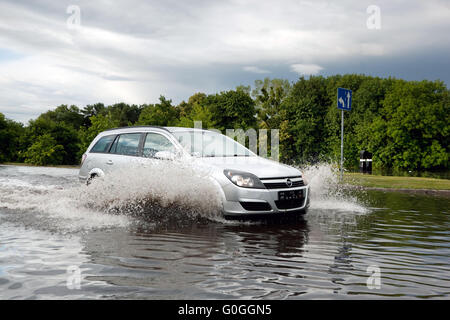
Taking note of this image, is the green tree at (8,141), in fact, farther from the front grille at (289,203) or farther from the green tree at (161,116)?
the front grille at (289,203)

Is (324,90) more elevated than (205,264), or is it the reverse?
(324,90)

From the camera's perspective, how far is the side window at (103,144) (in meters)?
9.16

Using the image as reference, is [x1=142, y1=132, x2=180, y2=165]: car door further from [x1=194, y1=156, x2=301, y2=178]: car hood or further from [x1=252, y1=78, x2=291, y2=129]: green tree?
[x1=252, y1=78, x2=291, y2=129]: green tree

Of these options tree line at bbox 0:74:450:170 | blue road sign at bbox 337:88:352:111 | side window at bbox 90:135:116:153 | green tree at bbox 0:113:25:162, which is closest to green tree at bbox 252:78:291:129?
tree line at bbox 0:74:450:170

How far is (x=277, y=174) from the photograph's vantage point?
22.7 feet

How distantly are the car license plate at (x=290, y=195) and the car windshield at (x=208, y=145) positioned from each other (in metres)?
1.44

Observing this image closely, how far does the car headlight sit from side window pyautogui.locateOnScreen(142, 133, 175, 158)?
5.06 feet

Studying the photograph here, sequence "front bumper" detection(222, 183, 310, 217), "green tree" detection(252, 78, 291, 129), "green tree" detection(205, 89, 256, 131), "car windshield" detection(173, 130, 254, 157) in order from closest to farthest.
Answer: "front bumper" detection(222, 183, 310, 217) → "car windshield" detection(173, 130, 254, 157) → "green tree" detection(205, 89, 256, 131) → "green tree" detection(252, 78, 291, 129)

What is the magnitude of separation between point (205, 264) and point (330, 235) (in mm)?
2709

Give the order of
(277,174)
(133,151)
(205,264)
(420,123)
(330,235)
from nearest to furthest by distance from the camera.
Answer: (205,264) < (330,235) < (277,174) < (133,151) < (420,123)

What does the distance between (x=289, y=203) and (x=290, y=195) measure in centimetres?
14

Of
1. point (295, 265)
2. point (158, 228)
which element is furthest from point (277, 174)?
point (295, 265)

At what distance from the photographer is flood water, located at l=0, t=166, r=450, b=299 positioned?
11.8ft
